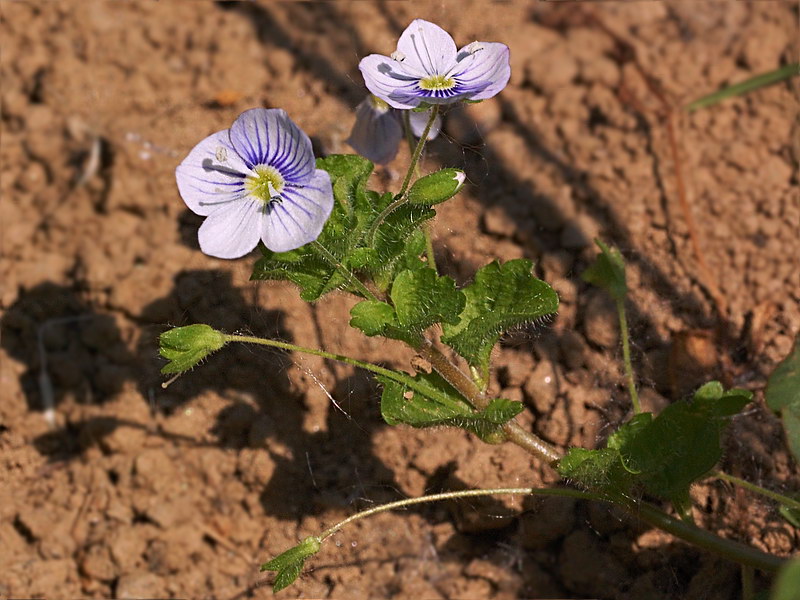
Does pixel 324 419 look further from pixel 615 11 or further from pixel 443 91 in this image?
pixel 615 11

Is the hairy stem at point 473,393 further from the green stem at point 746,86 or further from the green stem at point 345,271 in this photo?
the green stem at point 746,86

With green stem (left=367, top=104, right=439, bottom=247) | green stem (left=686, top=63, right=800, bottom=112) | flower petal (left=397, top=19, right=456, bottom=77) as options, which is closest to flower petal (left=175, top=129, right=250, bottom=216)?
green stem (left=367, top=104, right=439, bottom=247)

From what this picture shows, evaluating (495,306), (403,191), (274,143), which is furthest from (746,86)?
(274,143)

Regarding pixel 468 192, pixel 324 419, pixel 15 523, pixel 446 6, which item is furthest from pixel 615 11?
pixel 15 523

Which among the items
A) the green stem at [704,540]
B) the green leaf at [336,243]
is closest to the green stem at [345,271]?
the green leaf at [336,243]

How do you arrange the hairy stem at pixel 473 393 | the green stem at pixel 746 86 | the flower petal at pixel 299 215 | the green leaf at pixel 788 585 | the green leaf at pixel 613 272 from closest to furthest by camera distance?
the green leaf at pixel 788 585 < the flower petal at pixel 299 215 < the hairy stem at pixel 473 393 < the green leaf at pixel 613 272 < the green stem at pixel 746 86

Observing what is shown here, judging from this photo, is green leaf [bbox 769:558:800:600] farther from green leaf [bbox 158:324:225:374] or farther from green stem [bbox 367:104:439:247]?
green leaf [bbox 158:324:225:374]
